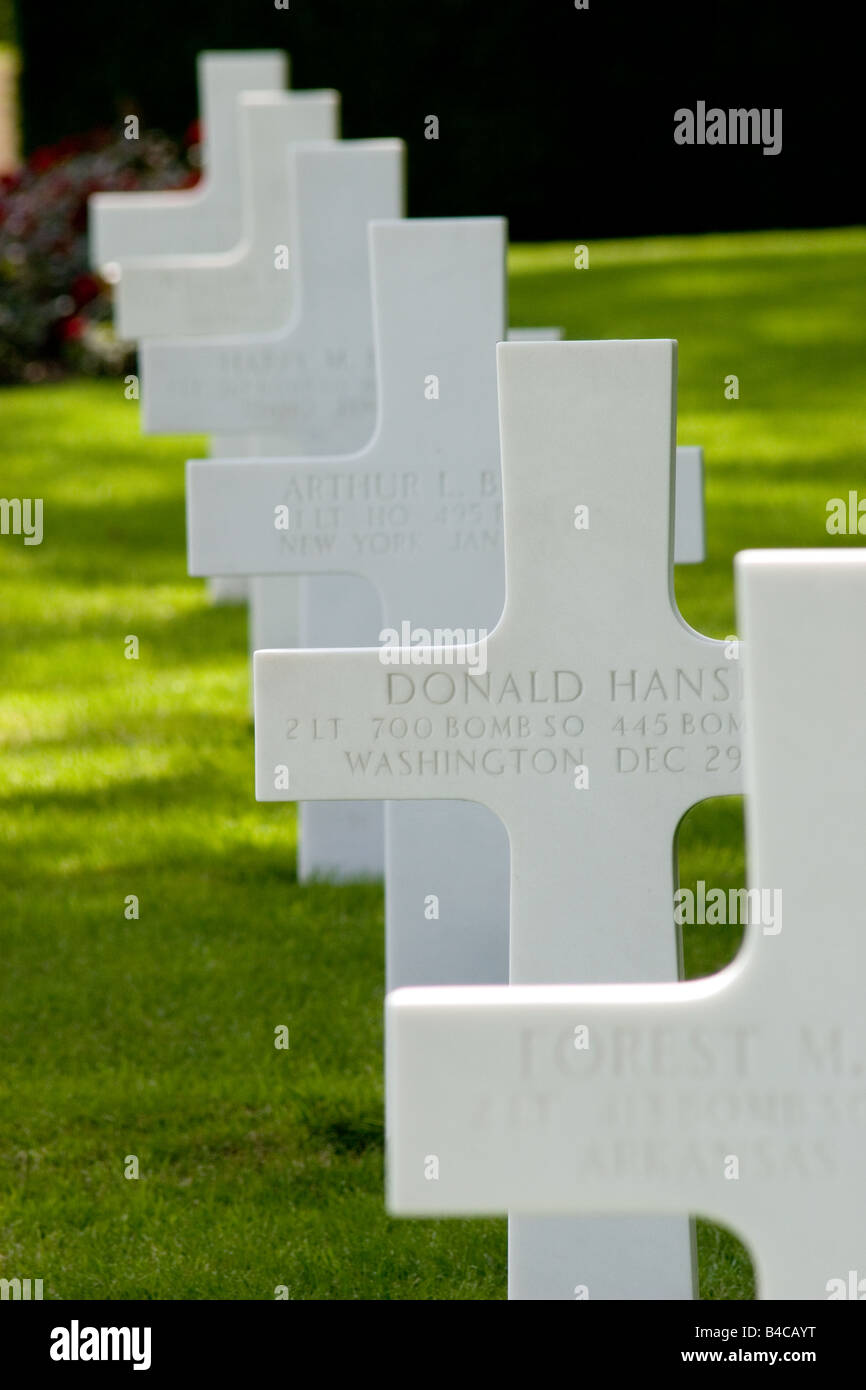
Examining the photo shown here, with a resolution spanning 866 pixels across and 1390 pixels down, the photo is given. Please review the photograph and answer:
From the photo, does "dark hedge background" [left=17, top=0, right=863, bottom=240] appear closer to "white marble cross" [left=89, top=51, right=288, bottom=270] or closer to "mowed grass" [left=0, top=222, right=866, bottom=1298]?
"mowed grass" [left=0, top=222, right=866, bottom=1298]

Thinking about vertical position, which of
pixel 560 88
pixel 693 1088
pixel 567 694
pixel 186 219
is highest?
pixel 560 88

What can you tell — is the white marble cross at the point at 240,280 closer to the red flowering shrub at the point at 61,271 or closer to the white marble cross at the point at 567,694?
the white marble cross at the point at 567,694

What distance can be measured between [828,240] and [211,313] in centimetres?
854

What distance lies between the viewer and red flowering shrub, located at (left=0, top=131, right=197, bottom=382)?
499 inches

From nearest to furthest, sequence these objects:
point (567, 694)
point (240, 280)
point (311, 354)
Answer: point (567, 694), point (311, 354), point (240, 280)

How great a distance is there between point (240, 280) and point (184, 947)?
2.46 meters

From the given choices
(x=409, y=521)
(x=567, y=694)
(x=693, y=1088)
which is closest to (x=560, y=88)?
(x=409, y=521)

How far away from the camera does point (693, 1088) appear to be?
189 cm

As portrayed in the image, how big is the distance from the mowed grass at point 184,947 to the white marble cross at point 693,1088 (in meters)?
1.18

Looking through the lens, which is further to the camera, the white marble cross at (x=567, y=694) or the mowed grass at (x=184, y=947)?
the mowed grass at (x=184, y=947)

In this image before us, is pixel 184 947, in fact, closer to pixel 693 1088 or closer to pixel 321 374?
pixel 321 374

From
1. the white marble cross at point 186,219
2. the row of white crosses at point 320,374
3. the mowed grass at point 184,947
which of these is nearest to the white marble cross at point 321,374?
the row of white crosses at point 320,374

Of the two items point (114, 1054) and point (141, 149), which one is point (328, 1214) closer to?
point (114, 1054)

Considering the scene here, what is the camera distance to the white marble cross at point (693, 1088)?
6.05 ft
